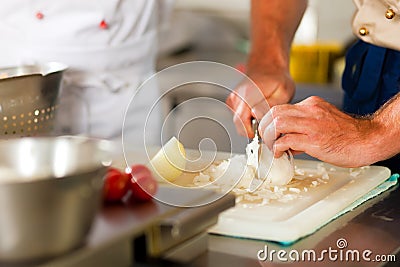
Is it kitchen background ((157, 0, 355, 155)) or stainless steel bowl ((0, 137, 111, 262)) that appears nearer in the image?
stainless steel bowl ((0, 137, 111, 262))

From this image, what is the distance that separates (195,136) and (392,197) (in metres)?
0.30

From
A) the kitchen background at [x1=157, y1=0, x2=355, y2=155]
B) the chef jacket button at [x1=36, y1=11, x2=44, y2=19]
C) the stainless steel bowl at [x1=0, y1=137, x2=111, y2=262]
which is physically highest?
the chef jacket button at [x1=36, y1=11, x2=44, y2=19]

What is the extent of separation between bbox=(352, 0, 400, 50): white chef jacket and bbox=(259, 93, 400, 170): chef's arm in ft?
0.67

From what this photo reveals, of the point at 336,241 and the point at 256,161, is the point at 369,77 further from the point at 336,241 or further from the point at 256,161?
the point at 336,241

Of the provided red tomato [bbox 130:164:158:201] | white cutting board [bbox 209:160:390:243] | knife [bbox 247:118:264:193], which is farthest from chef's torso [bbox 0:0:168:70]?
red tomato [bbox 130:164:158:201]

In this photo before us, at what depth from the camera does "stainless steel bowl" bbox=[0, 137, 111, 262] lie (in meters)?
0.68

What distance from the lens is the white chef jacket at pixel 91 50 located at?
1.39 m

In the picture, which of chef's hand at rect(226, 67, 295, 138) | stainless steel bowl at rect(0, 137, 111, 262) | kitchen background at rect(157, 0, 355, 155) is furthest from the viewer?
kitchen background at rect(157, 0, 355, 155)

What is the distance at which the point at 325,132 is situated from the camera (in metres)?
1.12

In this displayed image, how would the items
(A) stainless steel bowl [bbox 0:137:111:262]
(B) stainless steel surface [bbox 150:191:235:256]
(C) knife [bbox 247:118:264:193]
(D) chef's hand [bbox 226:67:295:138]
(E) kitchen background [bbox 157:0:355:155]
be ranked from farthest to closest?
(E) kitchen background [bbox 157:0:355:155]
(D) chef's hand [bbox 226:67:295:138]
(C) knife [bbox 247:118:264:193]
(B) stainless steel surface [bbox 150:191:235:256]
(A) stainless steel bowl [bbox 0:137:111:262]

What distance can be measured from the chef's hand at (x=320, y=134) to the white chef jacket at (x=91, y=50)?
0.31 meters

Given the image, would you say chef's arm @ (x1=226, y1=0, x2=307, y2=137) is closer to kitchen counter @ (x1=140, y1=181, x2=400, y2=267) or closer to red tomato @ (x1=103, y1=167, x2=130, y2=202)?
kitchen counter @ (x1=140, y1=181, x2=400, y2=267)

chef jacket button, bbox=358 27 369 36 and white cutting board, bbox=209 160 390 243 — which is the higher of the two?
chef jacket button, bbox=358 27 369 36

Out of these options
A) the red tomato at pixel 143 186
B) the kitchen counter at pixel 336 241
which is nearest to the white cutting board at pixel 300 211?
the kitchen counter at pixel 336 241
